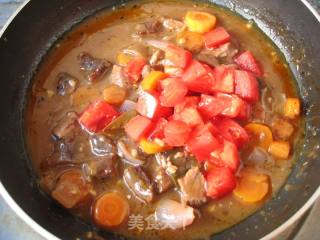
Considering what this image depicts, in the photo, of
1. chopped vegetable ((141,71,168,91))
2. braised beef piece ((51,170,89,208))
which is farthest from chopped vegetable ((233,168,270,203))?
braised beef piece ((51,170,89,208))

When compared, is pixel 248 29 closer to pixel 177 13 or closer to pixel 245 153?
pixel 177 13

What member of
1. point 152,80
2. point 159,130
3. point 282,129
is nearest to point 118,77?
point 152,80

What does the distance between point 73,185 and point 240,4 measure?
143 cm

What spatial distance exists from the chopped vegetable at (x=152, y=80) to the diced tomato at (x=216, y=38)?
1.22 feet

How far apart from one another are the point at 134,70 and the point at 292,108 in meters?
0.83

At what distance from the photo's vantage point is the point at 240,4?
2.77m

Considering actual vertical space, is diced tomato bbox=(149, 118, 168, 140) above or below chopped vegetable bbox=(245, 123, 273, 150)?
below

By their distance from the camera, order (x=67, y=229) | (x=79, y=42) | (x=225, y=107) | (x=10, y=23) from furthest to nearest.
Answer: (x=79, y=42)
(x=10, y=23)
(x=225, y=107)
(x=67, y=229)

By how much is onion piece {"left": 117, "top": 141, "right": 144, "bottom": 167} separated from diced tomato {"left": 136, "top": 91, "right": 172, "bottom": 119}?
19cm

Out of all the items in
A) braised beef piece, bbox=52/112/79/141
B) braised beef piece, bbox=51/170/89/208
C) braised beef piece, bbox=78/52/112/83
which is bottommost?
braised beef piece, bbox=51/170/89/208

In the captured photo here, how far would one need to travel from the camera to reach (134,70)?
2.45 metres

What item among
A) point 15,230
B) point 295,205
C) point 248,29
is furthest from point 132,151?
point 248,29

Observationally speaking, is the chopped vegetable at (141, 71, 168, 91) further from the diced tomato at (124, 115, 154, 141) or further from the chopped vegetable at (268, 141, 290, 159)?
the chopped vegetable at (268, 141, 290, 159)

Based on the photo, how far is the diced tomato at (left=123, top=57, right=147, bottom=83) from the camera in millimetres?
2447
